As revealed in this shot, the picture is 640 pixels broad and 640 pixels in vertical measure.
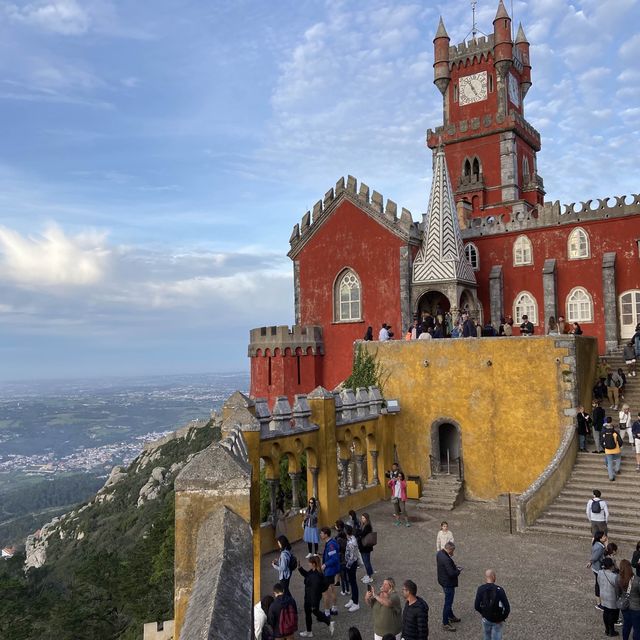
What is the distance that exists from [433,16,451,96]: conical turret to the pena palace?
12.0 metres

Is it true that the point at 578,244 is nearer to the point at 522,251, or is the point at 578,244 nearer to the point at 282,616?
the point at 522,251

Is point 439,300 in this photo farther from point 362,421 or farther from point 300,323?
point 362,421

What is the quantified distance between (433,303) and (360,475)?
37.1ft

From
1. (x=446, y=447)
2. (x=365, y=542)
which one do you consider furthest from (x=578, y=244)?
(x=365, y=542)

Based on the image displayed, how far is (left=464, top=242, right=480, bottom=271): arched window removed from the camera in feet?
89.2

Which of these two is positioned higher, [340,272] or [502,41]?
[502,41]

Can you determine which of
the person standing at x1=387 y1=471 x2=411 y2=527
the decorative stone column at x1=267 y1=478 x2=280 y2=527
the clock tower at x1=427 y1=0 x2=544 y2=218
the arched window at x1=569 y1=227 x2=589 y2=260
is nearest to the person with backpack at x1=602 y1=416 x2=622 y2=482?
the person standing at x1=387 y1=471 x2=411 y2=527

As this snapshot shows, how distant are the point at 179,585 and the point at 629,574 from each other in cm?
589

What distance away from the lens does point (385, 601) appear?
720 cm

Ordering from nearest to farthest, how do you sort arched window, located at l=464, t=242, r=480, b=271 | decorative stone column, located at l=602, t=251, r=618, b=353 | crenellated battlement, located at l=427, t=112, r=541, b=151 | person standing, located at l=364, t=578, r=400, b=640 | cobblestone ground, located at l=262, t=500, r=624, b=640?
person standing, located at l=364, t=578, r=400, b=640
cobblestone ground, located at l=262, t=500, r=624, b=640
decorative stone column, located at l=602, t=251, r=618, b=353
arched window, located at l=464, t=242, r=480, b=271
crenellated battlement, located at l=427, t=112, r=541, b=151

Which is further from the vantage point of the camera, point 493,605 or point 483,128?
point 483,128

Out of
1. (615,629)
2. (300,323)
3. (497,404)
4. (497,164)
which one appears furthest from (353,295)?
(615,629)

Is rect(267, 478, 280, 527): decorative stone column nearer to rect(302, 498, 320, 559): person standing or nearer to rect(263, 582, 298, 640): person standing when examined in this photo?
rect(302, 498, 320, 559): person standing

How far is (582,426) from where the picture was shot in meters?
16.2
